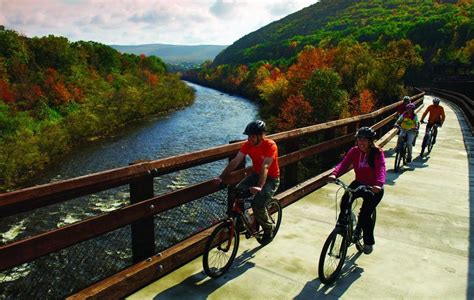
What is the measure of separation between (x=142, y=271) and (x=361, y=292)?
7.89ft

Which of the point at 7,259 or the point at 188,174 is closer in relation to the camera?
the point at 7,259

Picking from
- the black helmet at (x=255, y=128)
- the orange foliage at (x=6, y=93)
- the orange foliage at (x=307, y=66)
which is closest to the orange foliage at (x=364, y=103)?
the orange foliage at (x=307, y=66)

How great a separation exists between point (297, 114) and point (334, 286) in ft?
139

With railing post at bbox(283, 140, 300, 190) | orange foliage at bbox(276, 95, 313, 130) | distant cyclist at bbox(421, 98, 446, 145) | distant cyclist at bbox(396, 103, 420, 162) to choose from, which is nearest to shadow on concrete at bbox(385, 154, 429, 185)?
distant cyclist at bbox(396, 103, 420, 162)

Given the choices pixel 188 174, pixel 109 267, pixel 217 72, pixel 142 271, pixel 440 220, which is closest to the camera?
pixel 142 271

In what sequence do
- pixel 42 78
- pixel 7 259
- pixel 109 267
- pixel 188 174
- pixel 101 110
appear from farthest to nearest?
1. pixel 42 78
2. pixel 101 110
3. pixel 188 174
4. pixel 109 267
5. pixel 7 259

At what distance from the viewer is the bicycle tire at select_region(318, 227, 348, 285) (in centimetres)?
447

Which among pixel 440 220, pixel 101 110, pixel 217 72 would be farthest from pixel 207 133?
pixel 217 72

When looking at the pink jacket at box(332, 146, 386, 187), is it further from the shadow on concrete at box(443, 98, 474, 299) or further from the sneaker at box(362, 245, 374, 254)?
the shadow on concrete at box(443, 98, 474, 299)

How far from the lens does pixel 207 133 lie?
4444 centimetres

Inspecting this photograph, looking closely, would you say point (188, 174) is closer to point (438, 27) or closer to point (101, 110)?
point (101, 110)

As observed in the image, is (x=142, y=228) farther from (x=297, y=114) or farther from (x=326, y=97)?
(x=326, y=97)

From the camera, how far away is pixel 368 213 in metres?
5.07

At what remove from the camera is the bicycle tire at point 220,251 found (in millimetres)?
4445
